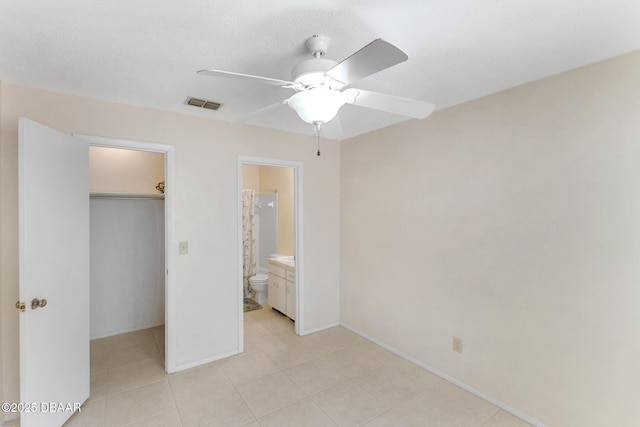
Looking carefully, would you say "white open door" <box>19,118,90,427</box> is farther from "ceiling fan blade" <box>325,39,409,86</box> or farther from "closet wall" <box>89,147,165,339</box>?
"ceiling fan blade" <box>325,39,409,86</box>

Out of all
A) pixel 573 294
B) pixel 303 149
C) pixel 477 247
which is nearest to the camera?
pixel 573 294

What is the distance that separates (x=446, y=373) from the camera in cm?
258

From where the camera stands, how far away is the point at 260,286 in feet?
14.7

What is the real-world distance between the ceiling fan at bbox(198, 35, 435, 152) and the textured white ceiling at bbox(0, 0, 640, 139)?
0.23 metres

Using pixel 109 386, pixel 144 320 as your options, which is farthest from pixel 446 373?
pixel 144 320

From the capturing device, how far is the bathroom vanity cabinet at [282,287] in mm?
3713

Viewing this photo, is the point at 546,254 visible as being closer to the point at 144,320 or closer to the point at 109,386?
the point at 109,386

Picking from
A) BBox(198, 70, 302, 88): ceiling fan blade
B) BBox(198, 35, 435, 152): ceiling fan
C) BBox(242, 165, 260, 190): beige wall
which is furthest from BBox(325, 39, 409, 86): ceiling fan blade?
BBox(242, 165, 260, 190): beige wall

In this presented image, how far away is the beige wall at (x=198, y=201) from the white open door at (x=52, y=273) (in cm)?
33

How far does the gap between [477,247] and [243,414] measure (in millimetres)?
2145

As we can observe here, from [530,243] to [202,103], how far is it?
2.67m

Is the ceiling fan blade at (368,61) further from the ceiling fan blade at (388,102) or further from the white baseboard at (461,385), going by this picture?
the white baseboard at (461,385)

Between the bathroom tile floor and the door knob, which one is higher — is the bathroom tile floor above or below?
below

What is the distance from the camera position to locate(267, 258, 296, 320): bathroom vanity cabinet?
3.71 m
